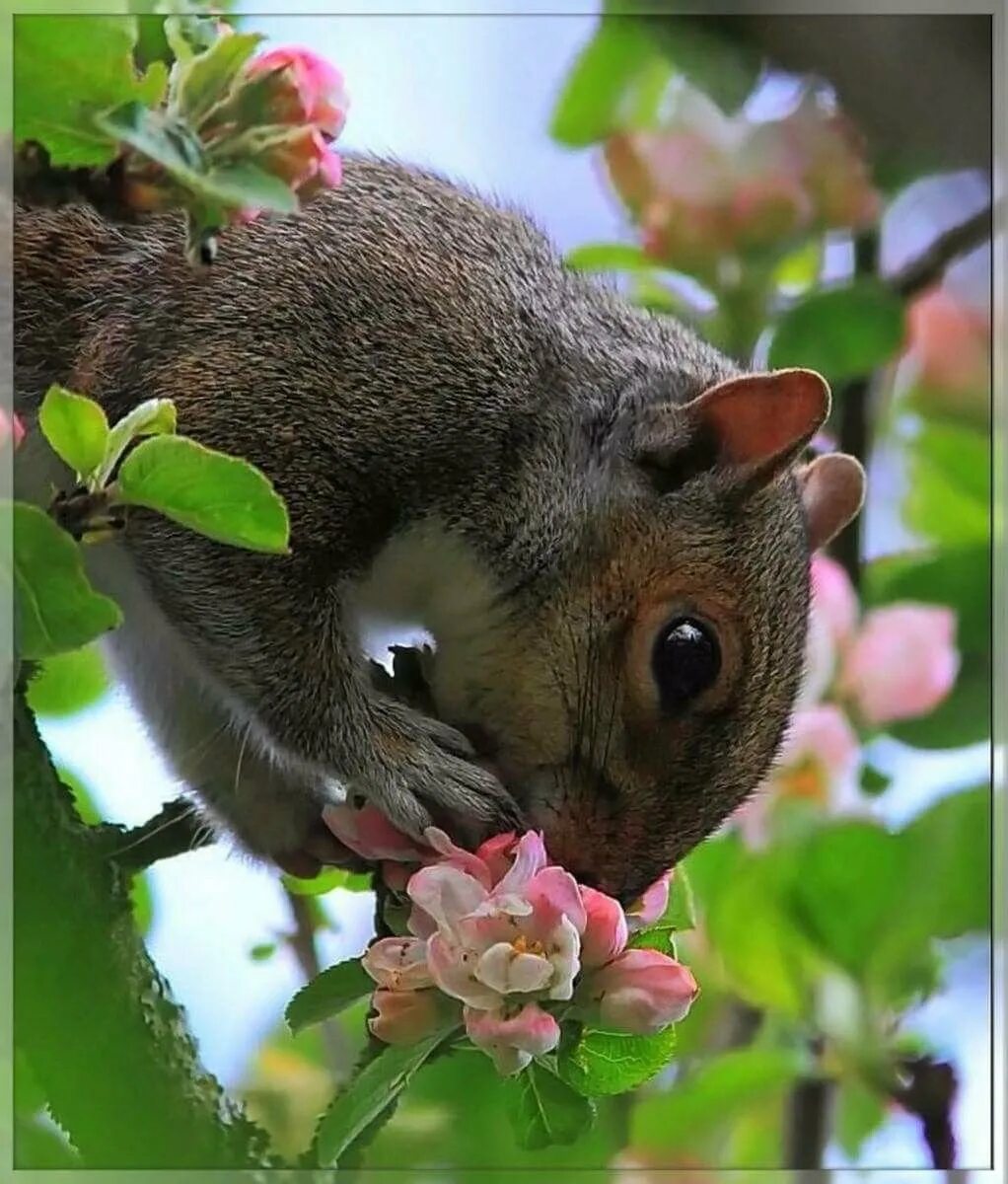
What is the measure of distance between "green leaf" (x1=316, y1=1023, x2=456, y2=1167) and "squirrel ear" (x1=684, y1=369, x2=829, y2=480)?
0.31 m

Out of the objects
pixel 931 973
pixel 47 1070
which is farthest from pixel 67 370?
pixel 931 973

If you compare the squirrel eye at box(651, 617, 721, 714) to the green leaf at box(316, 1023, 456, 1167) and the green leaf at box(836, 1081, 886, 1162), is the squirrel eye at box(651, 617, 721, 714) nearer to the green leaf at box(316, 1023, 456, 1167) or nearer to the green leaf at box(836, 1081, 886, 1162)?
the green leaf at box(316, 1023, 456, 1167)

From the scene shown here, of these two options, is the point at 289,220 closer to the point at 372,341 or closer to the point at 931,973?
the point at 372,341

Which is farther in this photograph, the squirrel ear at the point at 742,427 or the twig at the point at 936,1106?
the twig at the point at 936,1106

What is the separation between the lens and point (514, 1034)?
52 centimetres

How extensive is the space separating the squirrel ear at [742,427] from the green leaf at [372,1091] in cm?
31

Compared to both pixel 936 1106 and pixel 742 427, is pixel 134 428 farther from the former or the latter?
pixel 936 1106

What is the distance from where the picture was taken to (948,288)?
136 cm

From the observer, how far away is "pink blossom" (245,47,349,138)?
0.45 metres

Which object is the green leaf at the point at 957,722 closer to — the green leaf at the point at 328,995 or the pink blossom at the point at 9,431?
the green leaf at the point at 328,995

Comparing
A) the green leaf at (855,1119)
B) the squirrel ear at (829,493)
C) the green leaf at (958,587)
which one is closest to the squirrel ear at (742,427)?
the squirrel ear at (829,493)

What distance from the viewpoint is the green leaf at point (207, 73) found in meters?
0.44

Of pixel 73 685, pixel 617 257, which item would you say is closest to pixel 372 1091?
pixel 73 685

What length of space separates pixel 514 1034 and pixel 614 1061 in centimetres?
8
